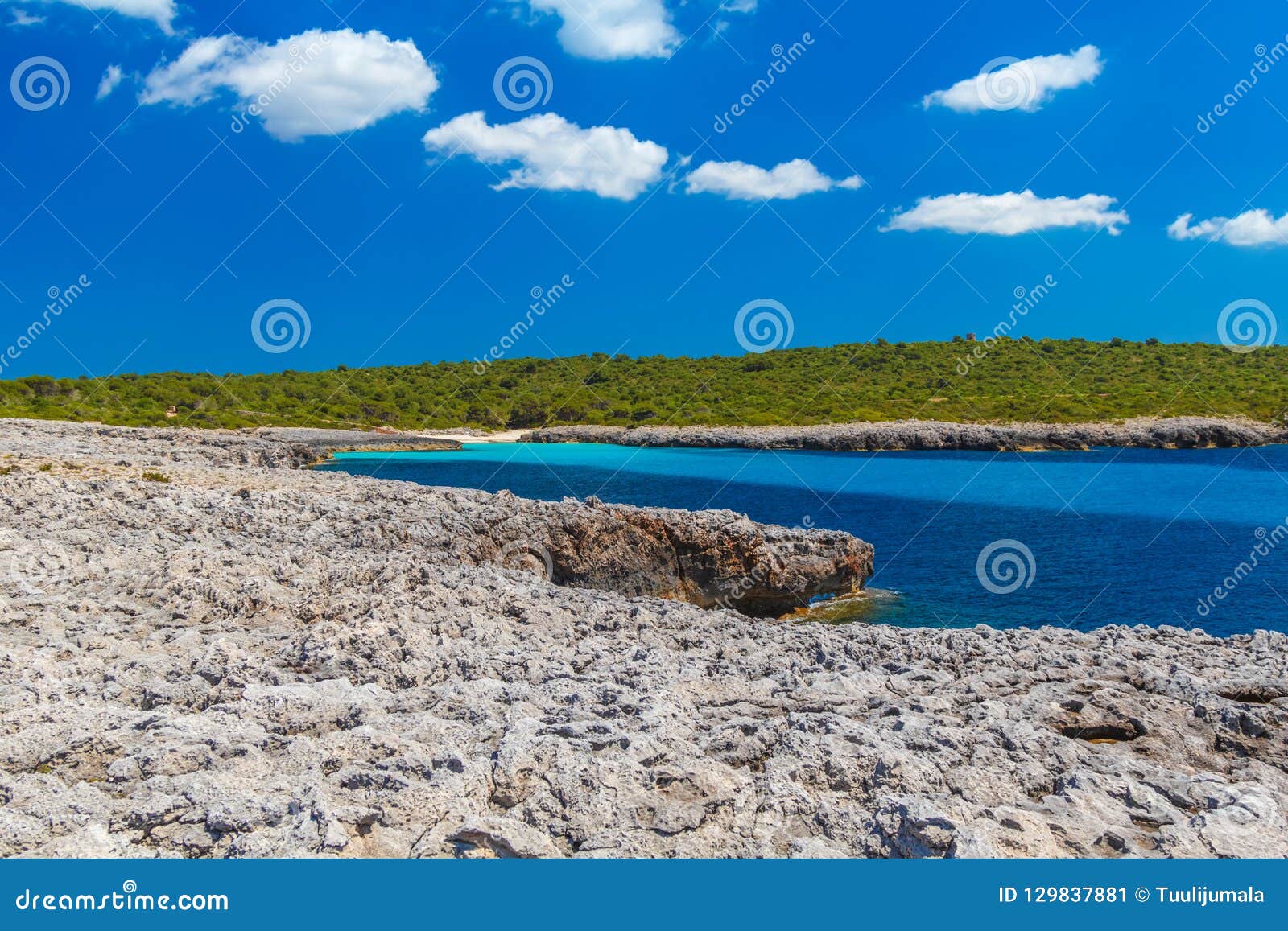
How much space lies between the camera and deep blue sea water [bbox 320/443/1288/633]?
21.1 m

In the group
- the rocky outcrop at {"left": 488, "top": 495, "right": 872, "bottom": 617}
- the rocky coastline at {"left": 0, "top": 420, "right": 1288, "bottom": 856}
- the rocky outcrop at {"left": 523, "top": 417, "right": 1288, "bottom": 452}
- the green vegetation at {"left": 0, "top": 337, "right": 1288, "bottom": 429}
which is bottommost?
the rocky coastline at {"left": 0, "top": 420, "right": 1288, "bottom": 856}

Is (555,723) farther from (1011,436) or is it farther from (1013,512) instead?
(1011,436)

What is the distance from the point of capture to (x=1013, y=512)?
3738 cm

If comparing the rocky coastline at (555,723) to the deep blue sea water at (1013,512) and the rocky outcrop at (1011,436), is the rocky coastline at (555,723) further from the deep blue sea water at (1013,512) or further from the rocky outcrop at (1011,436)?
the rocky outcrop at (1011,436)

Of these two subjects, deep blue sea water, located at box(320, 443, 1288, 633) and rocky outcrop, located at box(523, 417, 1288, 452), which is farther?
rocky outcrop, located at box(523, 417, 1288, 452)

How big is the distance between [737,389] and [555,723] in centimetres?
11396

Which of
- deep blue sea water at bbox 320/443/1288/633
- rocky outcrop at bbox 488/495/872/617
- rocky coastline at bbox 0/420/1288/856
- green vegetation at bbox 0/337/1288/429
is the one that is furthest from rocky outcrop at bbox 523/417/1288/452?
rocky coastline at bbox 0/420/1288/856

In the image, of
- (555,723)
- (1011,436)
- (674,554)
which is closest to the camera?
(555,723)

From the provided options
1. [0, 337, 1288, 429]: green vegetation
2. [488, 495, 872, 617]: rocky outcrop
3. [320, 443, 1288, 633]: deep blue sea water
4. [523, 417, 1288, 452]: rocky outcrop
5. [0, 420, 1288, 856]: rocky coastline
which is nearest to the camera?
[0, 420, 1288, 856]: rocky coastline

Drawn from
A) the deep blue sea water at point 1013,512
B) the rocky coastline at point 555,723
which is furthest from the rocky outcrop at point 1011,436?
the rocky coastline at point 555,723

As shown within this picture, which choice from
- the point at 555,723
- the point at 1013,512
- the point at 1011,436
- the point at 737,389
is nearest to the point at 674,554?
the point at 555,723

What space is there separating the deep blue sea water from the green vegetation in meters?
20.2

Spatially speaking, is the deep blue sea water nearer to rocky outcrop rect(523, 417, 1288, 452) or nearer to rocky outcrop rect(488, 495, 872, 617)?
rocky outcrop rect(488, 495, 872, 617)

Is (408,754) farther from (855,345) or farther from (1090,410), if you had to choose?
(855,345)
